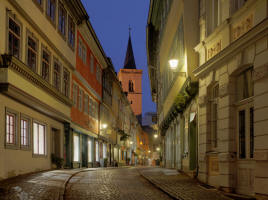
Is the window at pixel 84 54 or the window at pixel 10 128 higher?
the window at pixel 84 54

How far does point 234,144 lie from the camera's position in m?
12.0

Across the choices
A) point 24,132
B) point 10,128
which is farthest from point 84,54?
point 10,128

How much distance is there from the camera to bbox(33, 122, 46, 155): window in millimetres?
19578

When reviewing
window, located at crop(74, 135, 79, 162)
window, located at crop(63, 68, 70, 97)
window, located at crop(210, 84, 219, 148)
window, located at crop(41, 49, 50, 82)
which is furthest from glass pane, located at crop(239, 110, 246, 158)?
window, located at crop(74, 135, 79, 162)

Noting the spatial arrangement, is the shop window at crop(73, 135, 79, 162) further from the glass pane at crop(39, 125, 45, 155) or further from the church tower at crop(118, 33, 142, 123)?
the church tower at crop(118, 33, 142, 123)

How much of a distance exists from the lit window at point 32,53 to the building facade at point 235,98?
23.2 feet

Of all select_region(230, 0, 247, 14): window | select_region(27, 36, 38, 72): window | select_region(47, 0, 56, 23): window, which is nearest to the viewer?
select_region(230, 0, 247, 14): window

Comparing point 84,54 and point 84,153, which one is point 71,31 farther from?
point 84,153

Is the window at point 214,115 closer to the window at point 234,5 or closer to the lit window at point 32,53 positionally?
the window at point 234,5

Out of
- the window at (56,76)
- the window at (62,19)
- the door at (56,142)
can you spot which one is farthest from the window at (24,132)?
the window at (62,19)

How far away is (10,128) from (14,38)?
10.8ft

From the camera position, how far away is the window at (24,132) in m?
17.4

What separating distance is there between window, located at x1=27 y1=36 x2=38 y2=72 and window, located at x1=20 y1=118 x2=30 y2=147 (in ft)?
7.22

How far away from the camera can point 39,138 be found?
20359mm
